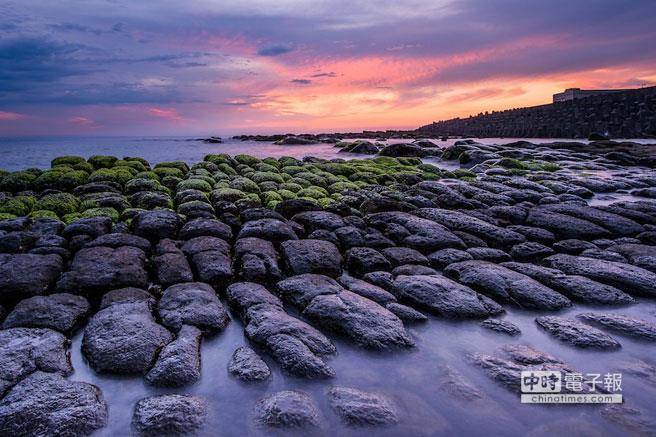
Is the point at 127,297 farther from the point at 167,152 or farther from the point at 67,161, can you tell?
the point at 167,152

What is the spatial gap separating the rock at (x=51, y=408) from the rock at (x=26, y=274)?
8.09ft

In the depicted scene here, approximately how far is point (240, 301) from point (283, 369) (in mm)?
1802

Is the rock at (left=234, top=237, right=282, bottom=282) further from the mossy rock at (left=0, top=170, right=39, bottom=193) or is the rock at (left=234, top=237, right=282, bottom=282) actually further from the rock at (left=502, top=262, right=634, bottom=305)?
the mossy rock at (left=0, top=170, right=39, bottom=193)

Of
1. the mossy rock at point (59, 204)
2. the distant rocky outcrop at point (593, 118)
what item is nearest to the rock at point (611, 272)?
the mossy rock at point (59, 204)

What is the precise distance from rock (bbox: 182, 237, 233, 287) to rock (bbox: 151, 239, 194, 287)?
0.60 ft

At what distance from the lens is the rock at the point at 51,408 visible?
395 centimetres

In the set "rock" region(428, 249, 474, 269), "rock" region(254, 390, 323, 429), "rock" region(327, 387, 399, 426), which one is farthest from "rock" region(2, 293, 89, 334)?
"rock" region(428, 249, 474, 269)

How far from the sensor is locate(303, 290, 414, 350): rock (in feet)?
18.4

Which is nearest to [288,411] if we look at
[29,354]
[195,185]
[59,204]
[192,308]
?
[192,308]

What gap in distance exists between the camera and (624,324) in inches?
234

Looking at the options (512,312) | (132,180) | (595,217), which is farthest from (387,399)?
(132,180)

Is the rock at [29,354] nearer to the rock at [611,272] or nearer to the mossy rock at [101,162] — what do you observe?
the rock at [611,272]

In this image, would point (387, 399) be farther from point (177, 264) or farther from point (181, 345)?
point (177, 264)

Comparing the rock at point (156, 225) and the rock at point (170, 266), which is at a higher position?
A: the rock at point (156, 225)
